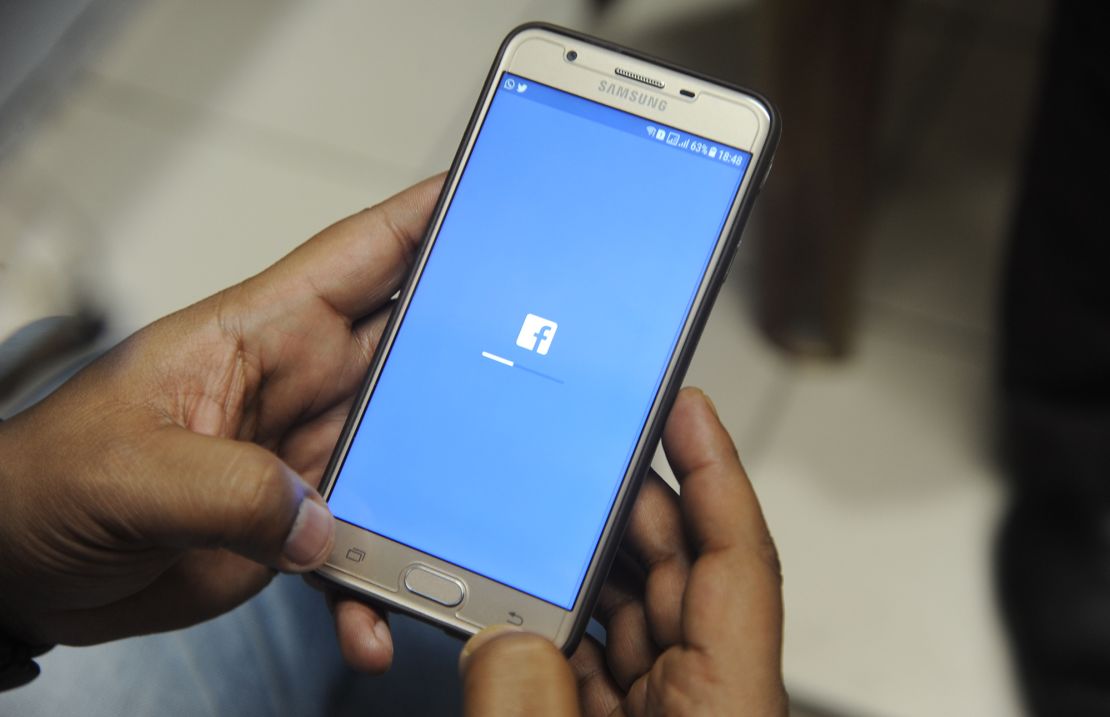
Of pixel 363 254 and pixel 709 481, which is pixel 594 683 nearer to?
pixel 709 481

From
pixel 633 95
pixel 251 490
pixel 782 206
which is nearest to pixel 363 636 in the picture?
pixel 251 490

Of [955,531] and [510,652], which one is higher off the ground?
[955,531]

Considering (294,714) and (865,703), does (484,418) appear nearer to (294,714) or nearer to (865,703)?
(294,714)

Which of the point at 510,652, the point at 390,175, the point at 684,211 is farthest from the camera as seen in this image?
the point at 390,175

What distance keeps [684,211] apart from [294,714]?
382mm

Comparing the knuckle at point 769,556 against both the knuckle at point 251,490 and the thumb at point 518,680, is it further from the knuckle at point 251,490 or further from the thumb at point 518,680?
the knuckle at point 251,490

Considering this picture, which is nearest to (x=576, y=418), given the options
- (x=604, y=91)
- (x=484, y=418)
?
(x=484, y=418)

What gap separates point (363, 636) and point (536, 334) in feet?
0.62

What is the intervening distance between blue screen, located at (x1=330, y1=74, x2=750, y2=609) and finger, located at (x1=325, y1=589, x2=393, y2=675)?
4 centimetres

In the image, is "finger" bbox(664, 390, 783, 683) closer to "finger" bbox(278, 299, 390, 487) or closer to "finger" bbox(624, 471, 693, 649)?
"finger" bbox(624, 471, 693, 649)

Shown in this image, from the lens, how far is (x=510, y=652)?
1.64ft

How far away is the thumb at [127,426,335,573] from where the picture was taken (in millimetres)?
498

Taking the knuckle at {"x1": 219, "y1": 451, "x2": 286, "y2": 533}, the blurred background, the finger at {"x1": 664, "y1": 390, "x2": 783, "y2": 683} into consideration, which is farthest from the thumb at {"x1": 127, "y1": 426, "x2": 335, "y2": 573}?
the blurred background

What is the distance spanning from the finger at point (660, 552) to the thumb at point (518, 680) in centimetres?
8
